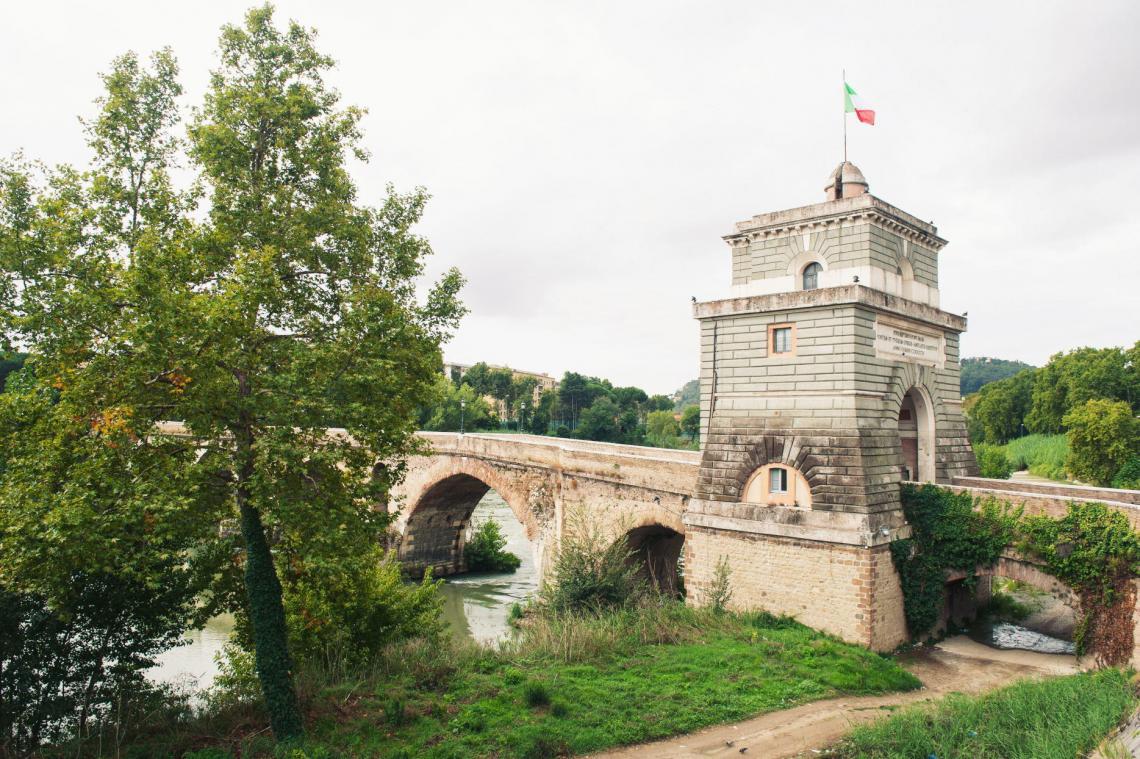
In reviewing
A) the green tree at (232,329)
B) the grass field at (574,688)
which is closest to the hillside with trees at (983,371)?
the grass field at (574,688)

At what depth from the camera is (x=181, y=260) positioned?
830 centimetres

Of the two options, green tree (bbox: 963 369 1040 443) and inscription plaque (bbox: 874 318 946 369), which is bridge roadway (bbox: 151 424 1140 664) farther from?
green tree (bbox: 963 369 1040 443)

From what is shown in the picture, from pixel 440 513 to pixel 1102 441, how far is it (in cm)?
3042

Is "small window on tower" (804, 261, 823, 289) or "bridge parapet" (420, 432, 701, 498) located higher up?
"small window on tower" (804, 261, 823, 289)

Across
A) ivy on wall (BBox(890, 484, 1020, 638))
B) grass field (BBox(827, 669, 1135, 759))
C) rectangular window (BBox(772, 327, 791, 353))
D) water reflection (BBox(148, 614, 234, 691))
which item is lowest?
water reflection (BBox(148, 614, 234, 691))

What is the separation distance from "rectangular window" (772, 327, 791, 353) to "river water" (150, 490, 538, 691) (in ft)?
27.2

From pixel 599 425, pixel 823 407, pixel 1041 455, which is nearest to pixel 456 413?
pixel 599 425

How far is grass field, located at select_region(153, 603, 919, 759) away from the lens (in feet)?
29.7

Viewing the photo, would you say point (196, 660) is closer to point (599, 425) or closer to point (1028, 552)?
point (1028, 552)

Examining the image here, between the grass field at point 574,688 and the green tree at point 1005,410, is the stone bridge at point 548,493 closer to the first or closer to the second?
the grass field at point 574,688

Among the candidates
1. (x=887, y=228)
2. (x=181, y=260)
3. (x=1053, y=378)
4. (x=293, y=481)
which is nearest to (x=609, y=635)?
(x=293, y=481)

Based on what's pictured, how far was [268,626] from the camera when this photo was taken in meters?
Result: 9.21

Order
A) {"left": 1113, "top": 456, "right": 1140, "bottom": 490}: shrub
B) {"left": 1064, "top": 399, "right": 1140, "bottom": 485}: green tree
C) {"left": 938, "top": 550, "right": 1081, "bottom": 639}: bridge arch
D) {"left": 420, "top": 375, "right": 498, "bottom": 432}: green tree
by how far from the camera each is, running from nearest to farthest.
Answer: {"left": 938, "top": 550, "right": 1081, "bottom": 639}: bridge arch
{"left": 1113, "top": 456, "right": 1140, "bottom": 490}: shrub
{"left": 1064, "top": 399, "right": 1140, "bottom": 485}: green tree
{"left": 420, "top": 375, "right": 498, "bottom": 432}: green tree

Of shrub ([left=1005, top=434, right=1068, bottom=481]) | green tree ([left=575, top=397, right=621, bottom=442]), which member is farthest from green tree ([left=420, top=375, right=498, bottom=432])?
shrub ([left=1005, top=434, right=1068, bottom=481])
